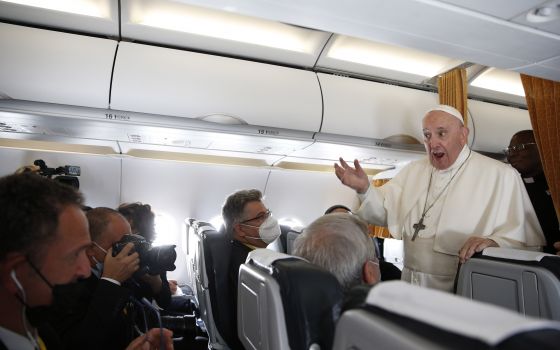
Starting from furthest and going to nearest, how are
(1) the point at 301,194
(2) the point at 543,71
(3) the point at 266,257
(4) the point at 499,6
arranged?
(1) the point at 301,194, (2) the point at 543,71, (4) the point at 499,6, (3) the point at 266,257

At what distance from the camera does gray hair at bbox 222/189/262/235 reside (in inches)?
122

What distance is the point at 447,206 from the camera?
2.46m

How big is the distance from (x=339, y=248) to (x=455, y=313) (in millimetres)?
904

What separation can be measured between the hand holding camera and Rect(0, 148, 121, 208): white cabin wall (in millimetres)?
3562

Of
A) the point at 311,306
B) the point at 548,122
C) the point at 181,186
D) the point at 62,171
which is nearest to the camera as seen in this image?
the point at 311,306

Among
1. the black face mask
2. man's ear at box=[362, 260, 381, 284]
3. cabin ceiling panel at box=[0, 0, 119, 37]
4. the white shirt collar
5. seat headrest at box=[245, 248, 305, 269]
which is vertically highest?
cabin ceiling panel at box=[0, 0, 119, 37]

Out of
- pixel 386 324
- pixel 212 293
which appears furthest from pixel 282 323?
pixel 212 293

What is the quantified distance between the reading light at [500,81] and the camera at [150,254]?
3.79 m

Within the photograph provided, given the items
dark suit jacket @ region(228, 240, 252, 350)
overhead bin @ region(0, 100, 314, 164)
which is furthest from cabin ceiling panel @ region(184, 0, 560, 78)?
overhead bin @ region(0, 100, 314, 164)

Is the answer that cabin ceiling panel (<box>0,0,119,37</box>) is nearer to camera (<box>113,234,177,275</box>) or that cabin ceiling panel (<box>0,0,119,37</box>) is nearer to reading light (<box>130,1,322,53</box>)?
reading light (<box>130,1,322,53</box>)

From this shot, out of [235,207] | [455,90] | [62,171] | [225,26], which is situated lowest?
[235,207]

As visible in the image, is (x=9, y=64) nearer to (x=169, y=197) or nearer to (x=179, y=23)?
(x=179, y=23)

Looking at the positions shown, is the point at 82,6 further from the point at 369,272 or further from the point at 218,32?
the point at 369,272

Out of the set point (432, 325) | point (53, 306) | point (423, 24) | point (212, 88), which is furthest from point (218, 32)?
point (432, 325)
